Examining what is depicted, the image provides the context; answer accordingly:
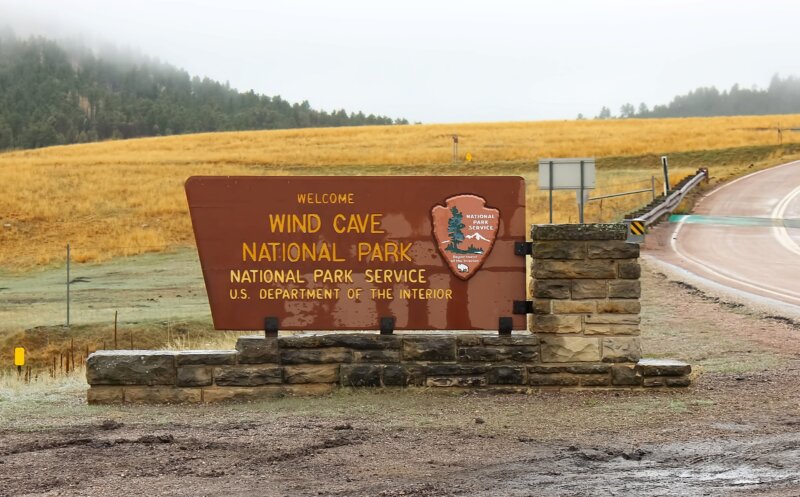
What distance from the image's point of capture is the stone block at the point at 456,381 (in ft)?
33.2

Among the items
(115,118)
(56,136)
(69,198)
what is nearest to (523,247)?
(69,198)

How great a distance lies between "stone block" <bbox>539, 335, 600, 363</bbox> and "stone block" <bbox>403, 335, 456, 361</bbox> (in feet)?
2.83

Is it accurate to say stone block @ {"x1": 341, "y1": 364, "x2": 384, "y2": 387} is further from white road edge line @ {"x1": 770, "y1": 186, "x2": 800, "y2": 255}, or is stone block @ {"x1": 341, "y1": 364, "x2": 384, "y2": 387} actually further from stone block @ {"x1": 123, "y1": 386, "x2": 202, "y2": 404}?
white road edge line @ {"x1": 770, "y1": 186, "x2": 800, "y2": 255}

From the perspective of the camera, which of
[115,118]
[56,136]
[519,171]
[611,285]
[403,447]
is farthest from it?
[115,118]

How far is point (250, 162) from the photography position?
58.3 metres

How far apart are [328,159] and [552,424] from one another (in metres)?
50.4

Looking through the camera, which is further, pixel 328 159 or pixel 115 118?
pixel 115 118

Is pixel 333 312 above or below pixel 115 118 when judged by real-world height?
below

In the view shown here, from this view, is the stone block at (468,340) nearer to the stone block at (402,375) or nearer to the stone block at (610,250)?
the stone block at (402,375)

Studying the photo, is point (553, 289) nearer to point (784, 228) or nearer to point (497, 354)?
point (497, 354)

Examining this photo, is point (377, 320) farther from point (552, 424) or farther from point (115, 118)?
point (115, 118)

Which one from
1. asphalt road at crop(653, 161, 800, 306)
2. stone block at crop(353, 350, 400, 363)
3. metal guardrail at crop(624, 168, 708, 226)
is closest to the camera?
stone block at crop(353, 350, 400, 363)

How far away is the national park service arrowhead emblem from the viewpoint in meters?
10.3

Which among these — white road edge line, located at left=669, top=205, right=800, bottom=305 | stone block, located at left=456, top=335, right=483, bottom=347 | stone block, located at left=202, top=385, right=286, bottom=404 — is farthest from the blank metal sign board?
stone block, located at left=202, top=385, right=286, bottom=404
